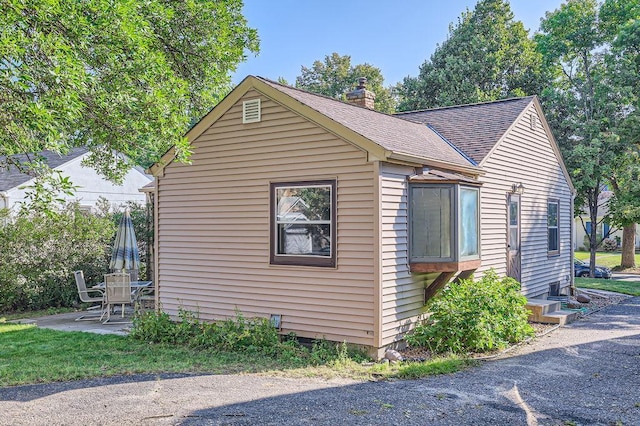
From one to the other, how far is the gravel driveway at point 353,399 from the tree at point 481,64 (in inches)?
736

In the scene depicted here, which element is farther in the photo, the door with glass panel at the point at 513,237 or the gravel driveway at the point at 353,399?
the door with glass panel at the point at 513,237

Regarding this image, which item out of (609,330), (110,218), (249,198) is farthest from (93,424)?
(110,218)

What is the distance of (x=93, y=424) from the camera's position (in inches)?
185

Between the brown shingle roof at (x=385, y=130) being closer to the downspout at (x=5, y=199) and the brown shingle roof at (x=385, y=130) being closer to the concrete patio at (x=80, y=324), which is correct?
the concrete patio at (x=80, y=324)

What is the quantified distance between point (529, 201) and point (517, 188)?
3.17 ft

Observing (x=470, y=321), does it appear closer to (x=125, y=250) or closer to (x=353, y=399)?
(x=353, y=399)

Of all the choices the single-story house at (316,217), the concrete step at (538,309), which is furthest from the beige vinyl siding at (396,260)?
the concrete step at (538,309)

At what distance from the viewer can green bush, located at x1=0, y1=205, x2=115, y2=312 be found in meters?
11.9

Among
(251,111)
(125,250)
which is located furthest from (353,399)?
(125,250)

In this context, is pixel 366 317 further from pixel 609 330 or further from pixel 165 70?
pixel 609 330

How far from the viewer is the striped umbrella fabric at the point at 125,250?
36.8 ft

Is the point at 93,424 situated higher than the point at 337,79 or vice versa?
the point at 337,79

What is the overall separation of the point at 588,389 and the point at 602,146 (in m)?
16.6

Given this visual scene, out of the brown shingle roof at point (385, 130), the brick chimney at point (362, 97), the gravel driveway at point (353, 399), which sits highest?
the brick chimney at point (362, 97)
